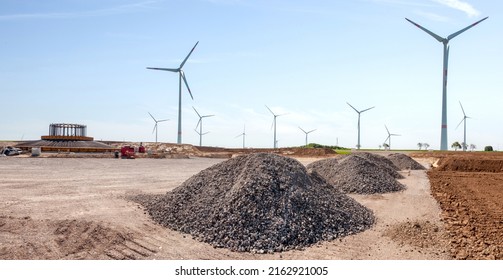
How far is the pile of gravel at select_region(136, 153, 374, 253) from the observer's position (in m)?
9.80

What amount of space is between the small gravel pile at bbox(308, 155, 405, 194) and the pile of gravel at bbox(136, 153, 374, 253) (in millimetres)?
5227

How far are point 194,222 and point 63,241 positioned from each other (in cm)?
306

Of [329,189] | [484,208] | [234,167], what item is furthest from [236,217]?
[484,208]

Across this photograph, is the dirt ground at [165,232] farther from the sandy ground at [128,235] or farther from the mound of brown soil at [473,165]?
the mound of brown soil at [473,165]

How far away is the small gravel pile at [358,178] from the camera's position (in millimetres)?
18969

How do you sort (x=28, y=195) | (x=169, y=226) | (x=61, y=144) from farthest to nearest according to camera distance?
(x=61, y=144)
(x=28, y=195)
(x=169, y=226)

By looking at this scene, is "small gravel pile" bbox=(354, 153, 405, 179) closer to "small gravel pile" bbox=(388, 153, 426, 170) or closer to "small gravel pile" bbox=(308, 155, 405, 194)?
"small gravel pile" bbox=(308, 155, 405, 194)

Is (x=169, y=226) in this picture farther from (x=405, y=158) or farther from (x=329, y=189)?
(x=405, y=158)

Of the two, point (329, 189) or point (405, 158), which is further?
point (405, 158)

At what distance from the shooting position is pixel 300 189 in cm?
1204

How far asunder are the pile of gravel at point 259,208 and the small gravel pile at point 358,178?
5.23 meters

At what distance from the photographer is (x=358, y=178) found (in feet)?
65.0

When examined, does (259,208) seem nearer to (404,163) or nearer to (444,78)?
(404,163)

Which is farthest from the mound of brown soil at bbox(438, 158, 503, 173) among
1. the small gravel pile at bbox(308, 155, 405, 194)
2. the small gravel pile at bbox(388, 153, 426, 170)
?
the small gravel pile at bbox(308, 155, 405, 194)
